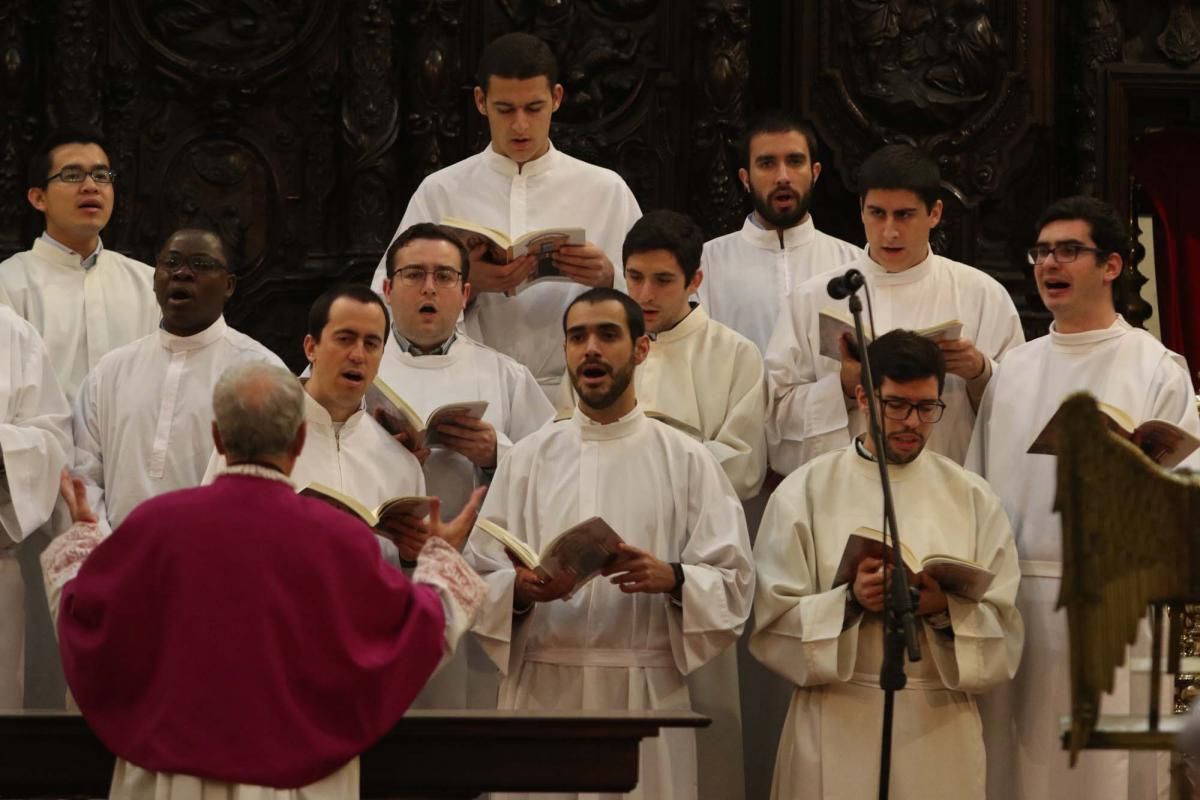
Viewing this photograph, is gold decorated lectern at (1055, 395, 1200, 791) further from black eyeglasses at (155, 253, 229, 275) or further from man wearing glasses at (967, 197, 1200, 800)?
black eyeglasses at (155, 253, 229, 275)

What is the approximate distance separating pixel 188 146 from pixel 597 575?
3.91 m

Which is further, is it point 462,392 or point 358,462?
point 462,392

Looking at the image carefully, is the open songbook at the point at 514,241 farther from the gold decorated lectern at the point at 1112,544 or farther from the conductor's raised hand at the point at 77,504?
the gold decorated lectern at the point at 1112,544

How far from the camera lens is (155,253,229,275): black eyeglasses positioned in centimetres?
707

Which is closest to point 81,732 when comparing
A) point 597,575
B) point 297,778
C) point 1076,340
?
point 297,778

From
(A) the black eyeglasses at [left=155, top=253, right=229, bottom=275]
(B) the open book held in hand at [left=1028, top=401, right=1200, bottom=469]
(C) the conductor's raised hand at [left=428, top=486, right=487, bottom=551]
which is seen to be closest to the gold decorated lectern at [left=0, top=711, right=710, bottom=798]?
(C) the conductor's raised hand at [left=428, top=486, right=487, bottom=551]

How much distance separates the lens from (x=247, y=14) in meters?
9.50

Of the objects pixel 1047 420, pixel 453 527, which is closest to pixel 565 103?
pixel 1047 420

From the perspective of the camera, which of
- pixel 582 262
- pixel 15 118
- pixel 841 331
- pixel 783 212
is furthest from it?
pixel 15 118

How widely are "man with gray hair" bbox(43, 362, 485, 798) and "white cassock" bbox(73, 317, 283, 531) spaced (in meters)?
1.93

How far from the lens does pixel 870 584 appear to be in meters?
6.42

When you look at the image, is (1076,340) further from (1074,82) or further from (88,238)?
(88,238)

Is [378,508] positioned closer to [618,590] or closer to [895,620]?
[618,590]

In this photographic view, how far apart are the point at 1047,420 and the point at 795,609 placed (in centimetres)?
119
